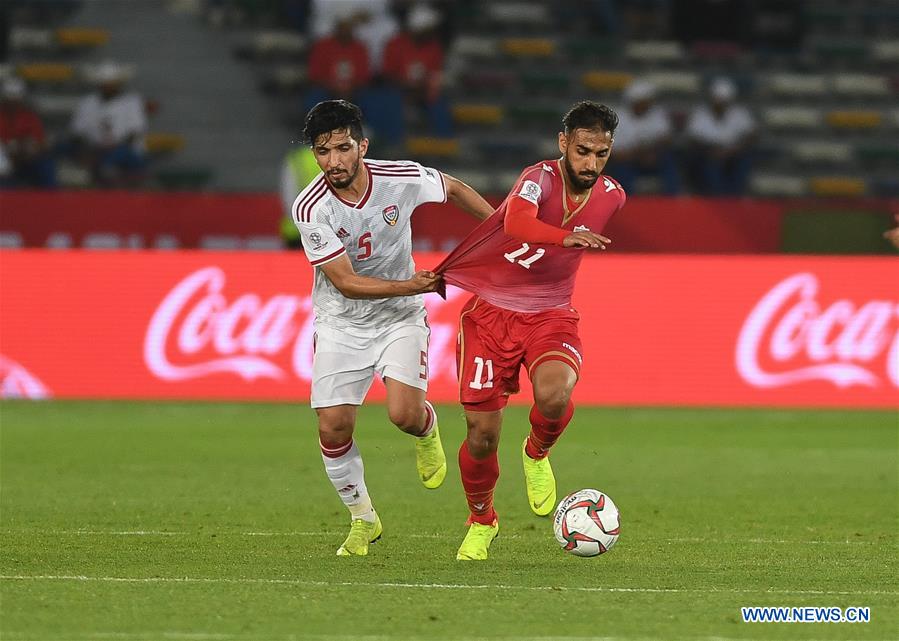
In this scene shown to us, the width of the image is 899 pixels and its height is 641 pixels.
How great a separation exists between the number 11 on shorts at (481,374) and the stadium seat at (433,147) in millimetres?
12464

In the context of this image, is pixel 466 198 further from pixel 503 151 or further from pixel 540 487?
pixel 503 151

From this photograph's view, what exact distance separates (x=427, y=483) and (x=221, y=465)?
3621 mm

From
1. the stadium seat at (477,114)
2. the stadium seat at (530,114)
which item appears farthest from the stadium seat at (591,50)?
the stadium seat at (477,114)

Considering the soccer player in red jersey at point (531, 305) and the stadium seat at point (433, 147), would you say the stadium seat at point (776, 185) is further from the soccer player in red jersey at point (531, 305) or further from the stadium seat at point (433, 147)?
the soccer player in red jersey at point (531, 305)

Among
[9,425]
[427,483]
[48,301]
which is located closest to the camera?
[427,483]

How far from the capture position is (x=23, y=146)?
18.8 m

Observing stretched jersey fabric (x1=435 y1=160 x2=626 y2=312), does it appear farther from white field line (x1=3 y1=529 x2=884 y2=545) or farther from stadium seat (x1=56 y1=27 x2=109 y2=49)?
stadium seat (x1=56 y1=27 x2=109 y2=49)

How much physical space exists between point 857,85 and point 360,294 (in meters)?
17.0

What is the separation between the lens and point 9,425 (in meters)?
14.3

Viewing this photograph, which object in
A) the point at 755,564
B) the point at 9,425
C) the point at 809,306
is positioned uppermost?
the point at 755,564

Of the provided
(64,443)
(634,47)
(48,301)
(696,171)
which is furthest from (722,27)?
(64,443)

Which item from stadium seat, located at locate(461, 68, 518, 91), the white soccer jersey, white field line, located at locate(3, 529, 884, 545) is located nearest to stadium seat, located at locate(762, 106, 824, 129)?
stadium seat, located at locate(461, 68, 518, 91)

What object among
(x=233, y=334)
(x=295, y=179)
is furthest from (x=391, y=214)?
(x=295, y=179)

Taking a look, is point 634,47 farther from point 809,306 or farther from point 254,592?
point 254,592
